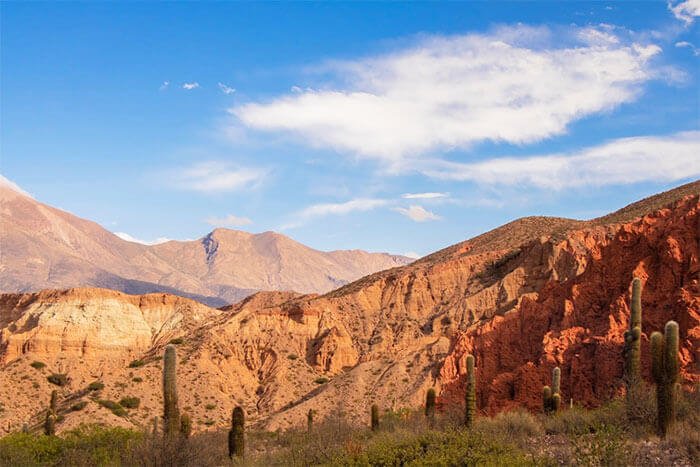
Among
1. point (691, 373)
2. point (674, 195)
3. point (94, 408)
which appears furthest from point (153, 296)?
point (691, 373)

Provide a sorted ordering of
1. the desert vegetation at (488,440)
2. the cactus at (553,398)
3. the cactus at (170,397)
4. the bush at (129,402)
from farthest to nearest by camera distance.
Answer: the bush at (129,402), the cactus at (553,398), the cactus at (170,397), the desert vegetation at (488,440)

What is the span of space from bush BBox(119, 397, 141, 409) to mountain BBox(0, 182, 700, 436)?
0.54 meters

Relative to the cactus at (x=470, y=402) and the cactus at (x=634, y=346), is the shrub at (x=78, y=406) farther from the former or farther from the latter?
the cactus at (x=634, y=346)

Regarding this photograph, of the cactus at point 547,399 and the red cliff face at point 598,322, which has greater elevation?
the red cliff face at point 598,322

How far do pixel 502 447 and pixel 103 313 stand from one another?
63.6m

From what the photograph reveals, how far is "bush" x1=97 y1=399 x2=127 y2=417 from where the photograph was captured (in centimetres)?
4688

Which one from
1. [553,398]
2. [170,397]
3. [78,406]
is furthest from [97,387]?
[553,398]

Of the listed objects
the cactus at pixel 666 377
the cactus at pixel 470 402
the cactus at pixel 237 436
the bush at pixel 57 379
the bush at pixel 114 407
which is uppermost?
the cactus at pixel 666 377

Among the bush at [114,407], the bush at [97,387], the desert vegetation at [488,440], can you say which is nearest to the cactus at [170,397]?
the desert vegetation at [488,440]

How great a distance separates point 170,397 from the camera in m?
22.8

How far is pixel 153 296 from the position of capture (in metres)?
78.6

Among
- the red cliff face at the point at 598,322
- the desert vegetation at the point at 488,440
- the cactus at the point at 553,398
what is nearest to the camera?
the desert vegetation at the point at 488,440

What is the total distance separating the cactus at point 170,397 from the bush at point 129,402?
28.4 meters

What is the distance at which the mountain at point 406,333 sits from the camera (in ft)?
105
